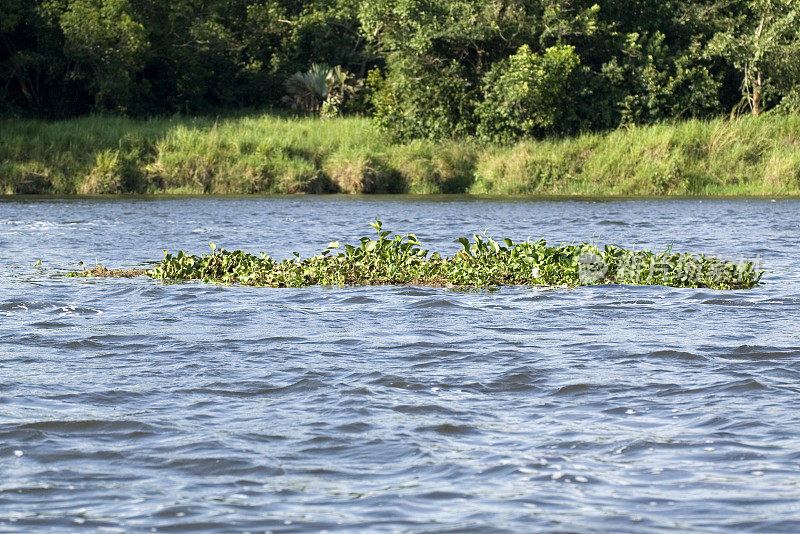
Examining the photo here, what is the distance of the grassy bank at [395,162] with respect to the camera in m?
31.9

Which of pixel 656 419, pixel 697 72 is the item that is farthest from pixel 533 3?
pixel 656 419

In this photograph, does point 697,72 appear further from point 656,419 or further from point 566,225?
point 656,419

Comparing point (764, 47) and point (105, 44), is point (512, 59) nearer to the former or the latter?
point (764, 47)

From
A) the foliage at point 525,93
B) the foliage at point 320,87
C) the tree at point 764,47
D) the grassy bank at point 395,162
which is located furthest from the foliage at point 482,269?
the foliage at point 320,87

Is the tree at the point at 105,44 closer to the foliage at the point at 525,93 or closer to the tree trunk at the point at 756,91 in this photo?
the foliage at the point at 525,93

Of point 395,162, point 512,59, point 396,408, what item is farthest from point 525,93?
point 396,408

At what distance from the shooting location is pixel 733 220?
23219 mm

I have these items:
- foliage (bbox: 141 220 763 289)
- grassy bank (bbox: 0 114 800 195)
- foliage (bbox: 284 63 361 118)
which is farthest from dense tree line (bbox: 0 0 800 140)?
foliage (bbox: 141 220 763 289)

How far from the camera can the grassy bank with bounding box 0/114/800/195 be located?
3194 centimetres

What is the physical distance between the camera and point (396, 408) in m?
7.13

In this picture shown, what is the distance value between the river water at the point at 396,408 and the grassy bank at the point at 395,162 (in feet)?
62.9

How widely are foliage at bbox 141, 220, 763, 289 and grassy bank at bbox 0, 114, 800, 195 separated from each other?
62.6 ft

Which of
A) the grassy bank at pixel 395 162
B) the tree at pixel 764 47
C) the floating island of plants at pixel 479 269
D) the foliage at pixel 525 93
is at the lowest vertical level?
the floating island of plants at pixel 479 269

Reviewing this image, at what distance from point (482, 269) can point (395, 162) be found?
20.6 meters
